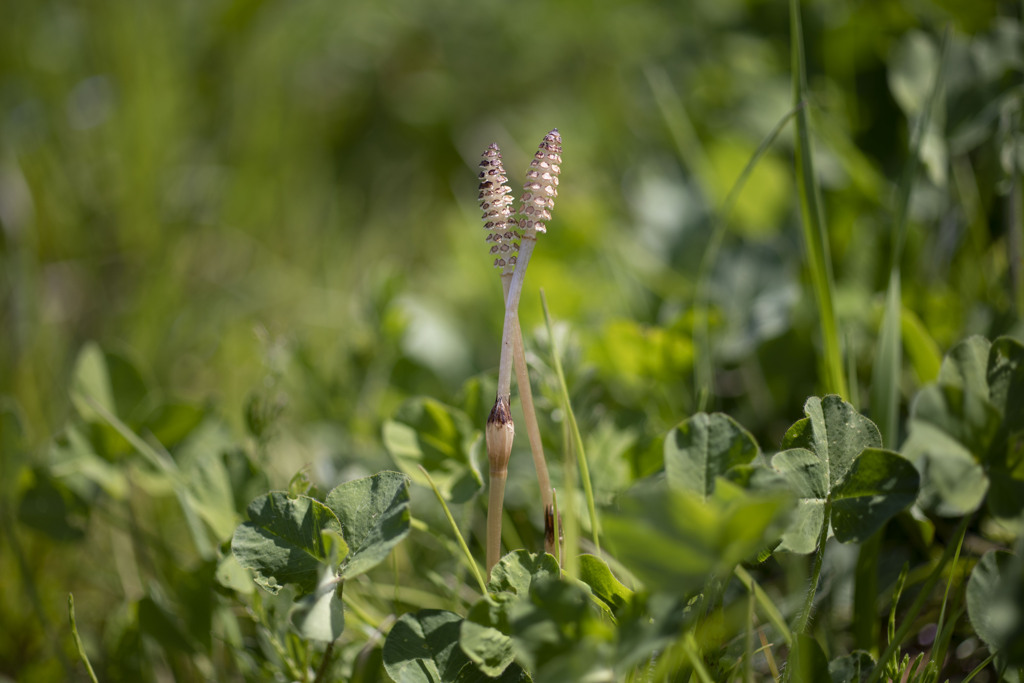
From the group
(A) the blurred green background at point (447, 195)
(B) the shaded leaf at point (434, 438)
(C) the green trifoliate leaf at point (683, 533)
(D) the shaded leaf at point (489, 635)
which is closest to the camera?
(C) the green trifoliate leaf at point (683, 533)

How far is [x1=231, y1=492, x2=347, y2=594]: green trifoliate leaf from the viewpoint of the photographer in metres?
0.79

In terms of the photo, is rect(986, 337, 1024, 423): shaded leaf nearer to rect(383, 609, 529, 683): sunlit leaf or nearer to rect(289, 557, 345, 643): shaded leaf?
rect(383, 609, 529, 683): sunlit leaf

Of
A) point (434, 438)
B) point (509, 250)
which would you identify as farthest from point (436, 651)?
point (509, 250)

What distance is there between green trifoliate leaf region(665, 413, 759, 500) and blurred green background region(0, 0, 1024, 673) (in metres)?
0.28

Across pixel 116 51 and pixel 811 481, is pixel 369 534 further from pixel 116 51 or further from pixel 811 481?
pixel 116 51

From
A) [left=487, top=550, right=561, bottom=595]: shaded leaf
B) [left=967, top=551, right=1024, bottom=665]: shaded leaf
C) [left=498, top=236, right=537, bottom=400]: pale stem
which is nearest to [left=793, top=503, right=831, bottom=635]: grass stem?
[left=967, top=551, right=1024, bottom=665]: shaded leaf

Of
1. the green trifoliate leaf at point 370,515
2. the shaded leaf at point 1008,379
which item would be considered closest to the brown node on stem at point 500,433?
the green trifoliate leaf at point 370,515

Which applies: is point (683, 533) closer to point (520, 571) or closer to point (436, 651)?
point (520, 571)

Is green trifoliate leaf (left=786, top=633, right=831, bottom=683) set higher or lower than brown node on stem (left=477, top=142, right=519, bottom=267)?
lower

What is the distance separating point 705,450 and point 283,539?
47 centimetres

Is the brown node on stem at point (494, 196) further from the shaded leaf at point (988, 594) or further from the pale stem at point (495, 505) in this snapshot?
the shaded leaf at point (988, 594)

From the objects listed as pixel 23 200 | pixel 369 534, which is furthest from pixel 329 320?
pixel 369 534

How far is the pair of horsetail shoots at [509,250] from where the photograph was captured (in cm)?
73

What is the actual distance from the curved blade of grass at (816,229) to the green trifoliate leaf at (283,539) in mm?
686
